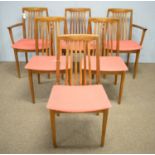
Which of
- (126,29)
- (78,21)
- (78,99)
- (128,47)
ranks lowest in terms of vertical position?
(78,99)

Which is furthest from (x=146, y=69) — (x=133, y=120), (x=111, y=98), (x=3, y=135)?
(x=3, y=135)

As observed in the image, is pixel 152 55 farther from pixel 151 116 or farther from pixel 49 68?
pixel 49 68

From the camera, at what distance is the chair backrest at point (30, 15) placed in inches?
113

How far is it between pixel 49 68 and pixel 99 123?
763 mm

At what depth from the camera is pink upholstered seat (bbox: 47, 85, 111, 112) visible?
4.73 ft

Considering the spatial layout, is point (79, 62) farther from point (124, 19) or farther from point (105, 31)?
point (124, 19)

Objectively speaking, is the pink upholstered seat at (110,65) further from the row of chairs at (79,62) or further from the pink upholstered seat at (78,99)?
the pink upholstered seat at (78,99)

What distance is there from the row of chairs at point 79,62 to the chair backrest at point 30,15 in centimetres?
3

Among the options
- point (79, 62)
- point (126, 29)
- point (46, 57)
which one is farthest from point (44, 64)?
point (126, 29)

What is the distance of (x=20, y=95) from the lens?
242 cm

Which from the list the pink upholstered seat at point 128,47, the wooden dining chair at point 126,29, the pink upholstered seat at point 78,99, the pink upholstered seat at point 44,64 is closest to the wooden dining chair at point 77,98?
the pink upholstered seat at point 78,99

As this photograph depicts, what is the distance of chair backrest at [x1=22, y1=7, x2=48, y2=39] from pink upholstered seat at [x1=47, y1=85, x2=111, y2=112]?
1.61m

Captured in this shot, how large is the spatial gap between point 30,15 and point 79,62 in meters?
1.43

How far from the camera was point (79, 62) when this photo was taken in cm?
201
